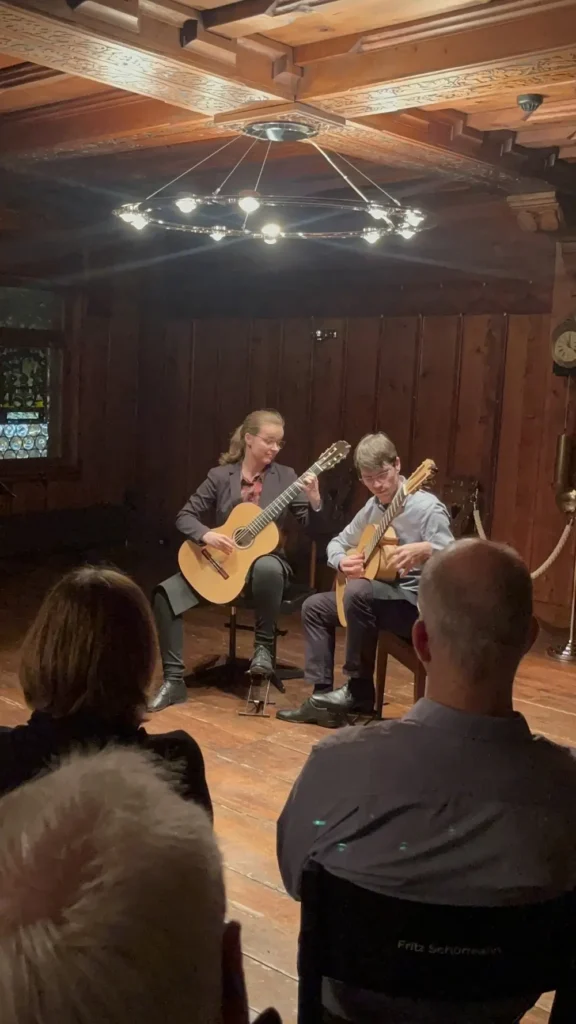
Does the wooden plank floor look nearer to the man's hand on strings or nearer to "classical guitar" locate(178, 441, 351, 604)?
"classical guitar" locate(178, 441, 351, 604)

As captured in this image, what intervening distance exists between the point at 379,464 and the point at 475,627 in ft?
7.32

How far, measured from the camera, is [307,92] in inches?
122

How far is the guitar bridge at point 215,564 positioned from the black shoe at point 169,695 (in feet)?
1.63

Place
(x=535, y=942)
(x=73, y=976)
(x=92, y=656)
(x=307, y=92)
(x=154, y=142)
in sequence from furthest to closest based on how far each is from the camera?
(x=154, y=142) → (x=307, y=92) → (x=92, y=656) → (x=535, y=942) → (x=73, y=976)

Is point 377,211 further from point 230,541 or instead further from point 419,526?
point 230,541

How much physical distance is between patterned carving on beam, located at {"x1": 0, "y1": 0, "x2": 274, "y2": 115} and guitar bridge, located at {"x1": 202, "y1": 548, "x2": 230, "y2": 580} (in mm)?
1778

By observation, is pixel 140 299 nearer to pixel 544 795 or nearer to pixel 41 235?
pixel 41 235

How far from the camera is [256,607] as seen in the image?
418 cm

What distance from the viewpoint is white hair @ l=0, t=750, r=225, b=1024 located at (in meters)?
0.57

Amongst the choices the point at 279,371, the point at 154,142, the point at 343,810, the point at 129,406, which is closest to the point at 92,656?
the point at 343,810

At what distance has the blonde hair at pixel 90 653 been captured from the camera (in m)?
1.71

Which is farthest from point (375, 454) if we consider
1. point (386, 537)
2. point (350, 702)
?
point (350, 702)

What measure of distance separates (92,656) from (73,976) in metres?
1.19

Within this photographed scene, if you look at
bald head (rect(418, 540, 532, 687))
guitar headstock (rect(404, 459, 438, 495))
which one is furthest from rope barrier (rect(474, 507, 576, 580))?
bald head (rect(418, 540, 532, 687))
